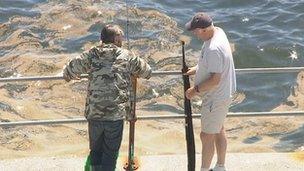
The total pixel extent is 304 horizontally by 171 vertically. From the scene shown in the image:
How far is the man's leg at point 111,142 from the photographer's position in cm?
599

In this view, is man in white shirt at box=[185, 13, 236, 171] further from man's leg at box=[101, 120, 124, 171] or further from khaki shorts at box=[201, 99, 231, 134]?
man's leg at box=[101, 120, 124, 171]

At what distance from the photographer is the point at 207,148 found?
6.47m

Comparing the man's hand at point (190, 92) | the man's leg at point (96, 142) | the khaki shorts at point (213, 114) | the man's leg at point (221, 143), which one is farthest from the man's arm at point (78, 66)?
the man's leg at point (221, 143)

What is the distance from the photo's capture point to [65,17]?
2255 cm

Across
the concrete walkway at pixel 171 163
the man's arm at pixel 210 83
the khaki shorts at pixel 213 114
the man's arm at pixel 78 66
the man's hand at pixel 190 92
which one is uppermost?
the man's arm at pixel 78 66

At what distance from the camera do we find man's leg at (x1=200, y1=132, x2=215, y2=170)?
21.1 feet

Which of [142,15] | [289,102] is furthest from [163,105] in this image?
[142,15]

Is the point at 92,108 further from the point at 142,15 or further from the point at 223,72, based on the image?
the point at 142,15

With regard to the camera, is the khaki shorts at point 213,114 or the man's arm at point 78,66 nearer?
the man's arm at point 78,66

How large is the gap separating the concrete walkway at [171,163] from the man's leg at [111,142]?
885 mm

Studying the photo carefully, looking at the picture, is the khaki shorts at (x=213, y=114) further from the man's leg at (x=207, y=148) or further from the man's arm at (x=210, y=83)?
Result: the man's arm at (x=210, y=83)

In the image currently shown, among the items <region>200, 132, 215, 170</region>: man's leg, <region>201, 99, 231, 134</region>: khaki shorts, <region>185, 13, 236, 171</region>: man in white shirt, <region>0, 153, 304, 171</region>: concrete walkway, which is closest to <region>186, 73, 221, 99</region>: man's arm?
<region>185, 13, 236, 171</region>: man in white shirt

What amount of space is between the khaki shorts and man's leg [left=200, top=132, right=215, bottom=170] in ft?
0.25

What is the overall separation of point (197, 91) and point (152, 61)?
11.8 meters
